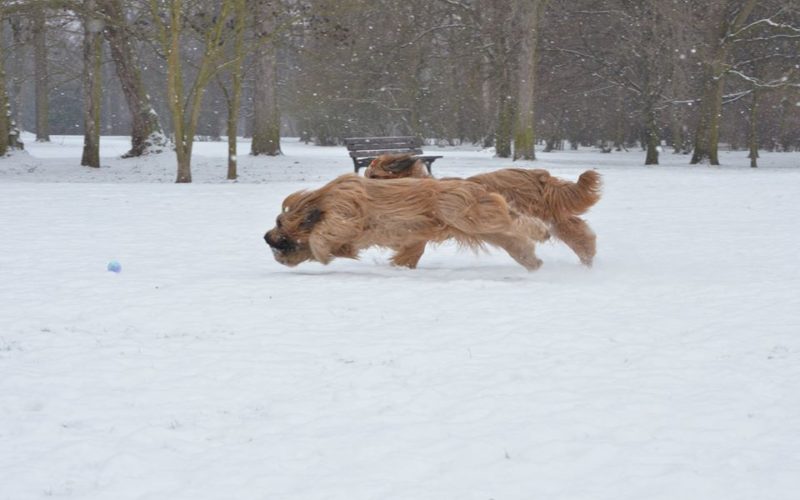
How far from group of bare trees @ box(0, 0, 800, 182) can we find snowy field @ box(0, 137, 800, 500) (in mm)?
9588

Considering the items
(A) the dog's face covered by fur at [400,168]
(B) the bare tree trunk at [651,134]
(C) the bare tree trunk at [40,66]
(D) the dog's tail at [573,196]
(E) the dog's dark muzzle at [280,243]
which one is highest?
(C) the bare tree trunk at [40,66]

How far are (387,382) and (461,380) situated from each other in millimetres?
334

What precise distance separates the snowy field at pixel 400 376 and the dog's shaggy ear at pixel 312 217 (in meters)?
0.42

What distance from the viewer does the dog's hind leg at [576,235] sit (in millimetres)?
7062

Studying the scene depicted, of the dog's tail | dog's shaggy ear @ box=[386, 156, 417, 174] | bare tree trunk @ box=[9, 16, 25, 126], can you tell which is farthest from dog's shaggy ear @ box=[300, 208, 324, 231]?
bare tree trunk @ box=[9, 16, 25, 126]

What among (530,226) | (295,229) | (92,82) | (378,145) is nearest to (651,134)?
(378,145)

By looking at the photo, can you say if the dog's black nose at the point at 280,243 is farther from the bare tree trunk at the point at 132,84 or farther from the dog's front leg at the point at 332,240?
the bare tree trunk at the point at 132,84

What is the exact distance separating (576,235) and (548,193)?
403 mm

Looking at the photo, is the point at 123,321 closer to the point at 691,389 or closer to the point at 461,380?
the point at 461,380

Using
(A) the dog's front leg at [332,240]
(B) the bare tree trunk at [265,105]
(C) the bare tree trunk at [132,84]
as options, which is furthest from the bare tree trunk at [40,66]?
(A) the dog's front leg at [332,240]

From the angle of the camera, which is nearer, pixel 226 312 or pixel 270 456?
pixel 270 456

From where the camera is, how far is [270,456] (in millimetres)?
3215

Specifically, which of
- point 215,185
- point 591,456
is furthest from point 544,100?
point 591,456

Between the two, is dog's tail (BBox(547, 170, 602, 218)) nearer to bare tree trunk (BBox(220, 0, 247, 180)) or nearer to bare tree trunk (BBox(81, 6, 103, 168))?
bare tree trunk (BBox(220, 0, 247, 180))
